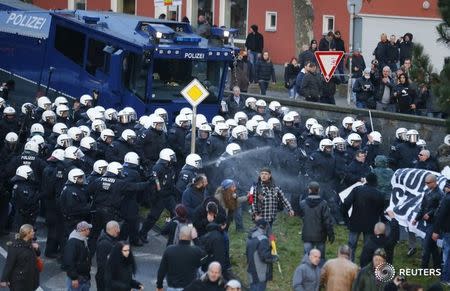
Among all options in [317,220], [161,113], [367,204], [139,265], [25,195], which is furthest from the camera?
[161,113]

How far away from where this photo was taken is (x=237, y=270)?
22219mm

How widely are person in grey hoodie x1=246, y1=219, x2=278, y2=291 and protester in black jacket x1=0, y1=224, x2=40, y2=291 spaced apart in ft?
9.54

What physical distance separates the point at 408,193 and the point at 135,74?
8721 mm

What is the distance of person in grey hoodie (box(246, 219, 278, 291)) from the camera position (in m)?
19.1

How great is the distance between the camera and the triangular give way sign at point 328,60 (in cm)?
3042

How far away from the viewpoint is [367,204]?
2156cm

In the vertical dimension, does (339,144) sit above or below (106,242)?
above

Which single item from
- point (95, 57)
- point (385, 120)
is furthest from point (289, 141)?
point (95, 57)

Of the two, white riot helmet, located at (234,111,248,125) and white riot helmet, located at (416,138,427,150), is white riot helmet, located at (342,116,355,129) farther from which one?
white riot helmet, located at (234,111,248,125)

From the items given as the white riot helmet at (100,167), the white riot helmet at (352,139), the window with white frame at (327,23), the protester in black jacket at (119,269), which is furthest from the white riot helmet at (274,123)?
the window with white frame at (327,23)

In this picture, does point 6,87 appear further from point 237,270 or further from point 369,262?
point 369,262

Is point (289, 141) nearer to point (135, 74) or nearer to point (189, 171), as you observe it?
point (189, 171)

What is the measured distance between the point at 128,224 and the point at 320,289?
5.54 meters

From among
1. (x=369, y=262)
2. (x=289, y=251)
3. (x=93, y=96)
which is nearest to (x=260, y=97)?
(x=93, y=96)
